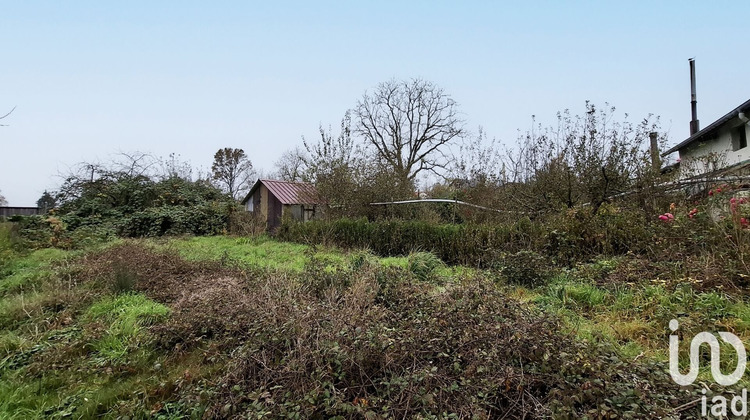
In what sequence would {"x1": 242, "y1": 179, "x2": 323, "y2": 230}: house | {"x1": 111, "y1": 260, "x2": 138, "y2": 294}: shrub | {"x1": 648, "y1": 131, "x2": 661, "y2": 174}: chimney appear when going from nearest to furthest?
{"x1": 111, "y1": 260, "x2": 138, "y2": 294}: shrub
{"x1": 648, "y1": 131, "x2": 661, "y2": 174}: chimney
{"x1": 242, "y1": 179, "x2": 323, "y2": 230}: house

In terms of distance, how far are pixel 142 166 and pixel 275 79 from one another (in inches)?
363

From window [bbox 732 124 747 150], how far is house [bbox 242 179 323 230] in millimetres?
16049

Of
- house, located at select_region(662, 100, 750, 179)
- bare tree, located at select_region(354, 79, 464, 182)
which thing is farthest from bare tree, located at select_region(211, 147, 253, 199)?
house, located at select_region(662, 100, 750, 179)

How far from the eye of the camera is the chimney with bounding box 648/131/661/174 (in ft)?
19.8

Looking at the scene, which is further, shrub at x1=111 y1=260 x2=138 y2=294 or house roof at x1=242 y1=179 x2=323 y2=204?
house roof at x1=242 y1=179 x2=323 y2=204

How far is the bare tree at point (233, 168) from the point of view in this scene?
35.9 m

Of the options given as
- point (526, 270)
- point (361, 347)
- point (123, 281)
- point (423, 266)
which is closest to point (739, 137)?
point (526, 270)

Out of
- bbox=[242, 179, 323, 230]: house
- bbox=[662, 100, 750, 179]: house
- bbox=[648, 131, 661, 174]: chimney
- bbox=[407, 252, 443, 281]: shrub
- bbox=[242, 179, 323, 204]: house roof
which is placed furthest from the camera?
bbox=[242, 179, 323, 230]: house

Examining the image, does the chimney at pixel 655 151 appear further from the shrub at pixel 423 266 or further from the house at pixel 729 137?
the shrub at pixel 423 266

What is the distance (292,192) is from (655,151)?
557 inches

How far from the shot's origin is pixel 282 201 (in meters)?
15.1

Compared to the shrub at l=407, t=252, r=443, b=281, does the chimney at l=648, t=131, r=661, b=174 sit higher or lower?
higher

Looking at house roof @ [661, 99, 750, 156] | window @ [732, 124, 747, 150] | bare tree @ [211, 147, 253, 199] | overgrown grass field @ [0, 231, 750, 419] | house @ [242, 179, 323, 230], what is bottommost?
overgrown grass field @ [0, 231, 750, 419]

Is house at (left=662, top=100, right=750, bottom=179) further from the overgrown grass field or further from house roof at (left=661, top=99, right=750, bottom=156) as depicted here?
the overgrown grass field
